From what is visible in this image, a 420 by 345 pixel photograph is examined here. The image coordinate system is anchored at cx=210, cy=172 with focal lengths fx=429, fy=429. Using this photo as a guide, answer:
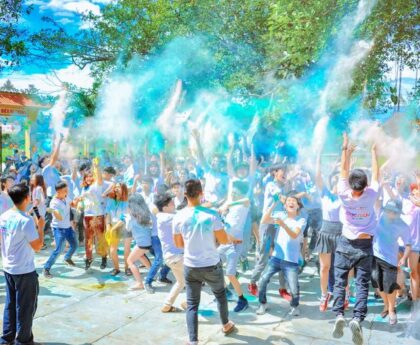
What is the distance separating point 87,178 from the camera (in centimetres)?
754

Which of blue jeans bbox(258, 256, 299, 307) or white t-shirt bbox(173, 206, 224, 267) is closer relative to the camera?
white t-shirt bbox(173, 206, 224, 267)

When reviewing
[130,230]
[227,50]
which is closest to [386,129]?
[130,230]

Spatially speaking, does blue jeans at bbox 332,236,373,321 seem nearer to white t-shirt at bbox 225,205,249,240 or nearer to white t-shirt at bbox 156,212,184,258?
white t-shirt at bbox 225,205,249,240

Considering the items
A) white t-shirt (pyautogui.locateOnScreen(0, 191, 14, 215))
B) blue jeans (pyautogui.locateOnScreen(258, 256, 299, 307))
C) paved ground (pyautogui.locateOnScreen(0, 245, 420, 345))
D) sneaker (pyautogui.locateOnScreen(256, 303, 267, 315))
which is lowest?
paved ground (pyautogui.locateOnScreen(0, 245, 420, 345))

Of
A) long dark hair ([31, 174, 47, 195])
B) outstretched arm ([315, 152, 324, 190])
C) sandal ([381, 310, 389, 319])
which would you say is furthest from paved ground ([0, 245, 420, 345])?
long dark hair ([31, 174, 47, 195])

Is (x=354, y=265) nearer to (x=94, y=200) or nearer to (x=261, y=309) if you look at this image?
(x=261, y=309)

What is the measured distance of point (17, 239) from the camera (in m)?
4.00

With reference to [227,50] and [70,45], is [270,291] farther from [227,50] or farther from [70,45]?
[70,45]

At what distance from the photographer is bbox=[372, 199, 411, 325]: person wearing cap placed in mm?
4844

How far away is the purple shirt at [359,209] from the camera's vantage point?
438cm

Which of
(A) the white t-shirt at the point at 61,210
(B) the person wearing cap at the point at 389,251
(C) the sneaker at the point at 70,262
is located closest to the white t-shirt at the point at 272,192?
(B) the person wearing cap at the point at 389,251

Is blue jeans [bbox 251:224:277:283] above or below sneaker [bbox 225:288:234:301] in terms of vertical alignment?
above

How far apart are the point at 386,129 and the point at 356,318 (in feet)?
11.0

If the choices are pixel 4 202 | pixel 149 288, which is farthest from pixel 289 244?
pixel 4 202
